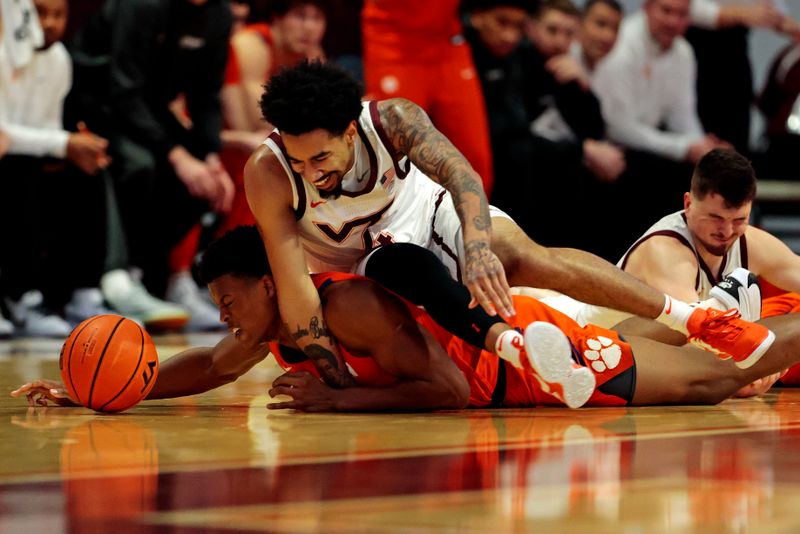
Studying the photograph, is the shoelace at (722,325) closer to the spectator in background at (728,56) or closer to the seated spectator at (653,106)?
the seated spectator at (653,106)

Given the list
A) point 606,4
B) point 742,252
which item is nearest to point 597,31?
point 606,4

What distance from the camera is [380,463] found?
2.96 m

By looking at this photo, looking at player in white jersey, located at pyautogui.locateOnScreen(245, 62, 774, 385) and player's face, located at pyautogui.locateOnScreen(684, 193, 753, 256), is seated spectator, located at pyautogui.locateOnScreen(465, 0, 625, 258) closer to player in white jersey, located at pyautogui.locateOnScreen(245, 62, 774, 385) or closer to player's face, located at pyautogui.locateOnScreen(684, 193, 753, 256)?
Answer: player's face, located at pyautogui.locateOnScreen(684, 193, 753, 256)

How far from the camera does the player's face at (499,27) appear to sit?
897 centimetres

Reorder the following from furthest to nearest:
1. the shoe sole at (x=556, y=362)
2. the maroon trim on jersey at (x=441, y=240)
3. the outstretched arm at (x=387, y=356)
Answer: the maroon trim on jersey at (x=441, y=240)
the outstretched arm at (x=387, y=356)
the shoe sole at (x=556, y=362)

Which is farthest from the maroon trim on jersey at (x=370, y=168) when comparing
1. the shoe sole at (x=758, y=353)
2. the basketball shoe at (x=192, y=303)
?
the basketball shoe at (x=192, y=303)

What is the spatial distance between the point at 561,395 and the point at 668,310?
0.61 m

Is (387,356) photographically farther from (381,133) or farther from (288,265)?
(381,133)

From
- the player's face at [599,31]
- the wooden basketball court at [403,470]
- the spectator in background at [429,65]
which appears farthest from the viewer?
the player's face at [599,31]

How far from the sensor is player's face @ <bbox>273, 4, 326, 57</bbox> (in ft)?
29.6

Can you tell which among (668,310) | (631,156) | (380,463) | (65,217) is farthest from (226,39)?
(380,463)

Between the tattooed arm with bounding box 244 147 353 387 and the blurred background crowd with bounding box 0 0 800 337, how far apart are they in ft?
12.8

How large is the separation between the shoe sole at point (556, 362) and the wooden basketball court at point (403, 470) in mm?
102

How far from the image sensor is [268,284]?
163 inches
